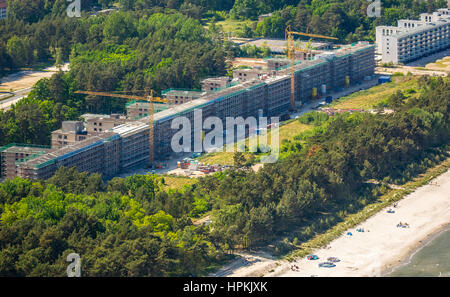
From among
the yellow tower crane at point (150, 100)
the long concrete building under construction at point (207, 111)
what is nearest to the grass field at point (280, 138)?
the long concrete building under construction at point (207, 111)

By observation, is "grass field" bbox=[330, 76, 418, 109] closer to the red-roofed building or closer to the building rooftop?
the building rooftop

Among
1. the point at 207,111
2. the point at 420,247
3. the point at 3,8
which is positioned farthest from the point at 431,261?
the point at 3,8

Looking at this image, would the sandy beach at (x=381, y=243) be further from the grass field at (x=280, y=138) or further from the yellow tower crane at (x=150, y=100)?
the yellow tower crane at (x=150, y=100)

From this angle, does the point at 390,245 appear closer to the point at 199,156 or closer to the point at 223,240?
the point at 223,240

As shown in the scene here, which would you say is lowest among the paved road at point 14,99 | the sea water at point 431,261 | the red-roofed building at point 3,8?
the sea water at point 431,261

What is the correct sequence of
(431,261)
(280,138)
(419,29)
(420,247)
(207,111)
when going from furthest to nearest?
(419,29) → (207,111) → (280,138) → (420,247) → (431,261)

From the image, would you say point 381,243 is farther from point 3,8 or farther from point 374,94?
point 3,8
